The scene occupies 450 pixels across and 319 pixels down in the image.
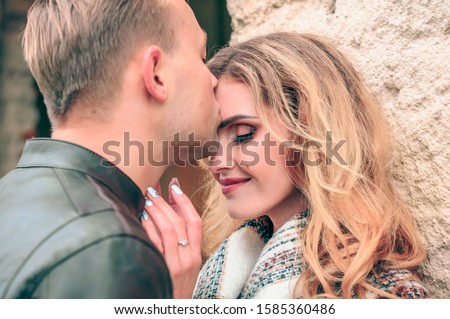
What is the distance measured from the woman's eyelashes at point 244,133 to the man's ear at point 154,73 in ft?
1.31

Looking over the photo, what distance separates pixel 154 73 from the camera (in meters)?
1.71

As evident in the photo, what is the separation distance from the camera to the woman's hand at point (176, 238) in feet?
5.52

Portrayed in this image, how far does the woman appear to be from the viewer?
1864mm

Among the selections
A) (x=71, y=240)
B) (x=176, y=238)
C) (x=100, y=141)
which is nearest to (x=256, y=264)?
(x=176, y=238)

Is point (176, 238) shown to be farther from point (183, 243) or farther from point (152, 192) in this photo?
point (152, 192)

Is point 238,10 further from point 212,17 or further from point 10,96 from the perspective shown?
point 10,96

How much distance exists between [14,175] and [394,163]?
1.27 metres

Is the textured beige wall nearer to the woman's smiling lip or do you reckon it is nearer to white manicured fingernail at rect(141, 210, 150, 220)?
the woman's smiling lip

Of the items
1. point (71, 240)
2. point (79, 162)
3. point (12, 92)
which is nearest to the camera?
point (71, 240)

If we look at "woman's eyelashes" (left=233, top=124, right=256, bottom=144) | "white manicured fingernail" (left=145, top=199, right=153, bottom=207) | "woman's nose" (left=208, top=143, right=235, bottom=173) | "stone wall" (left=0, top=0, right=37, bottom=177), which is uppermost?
"woman's eyelashes" (left=233, top=124, right=256, bottom=144)

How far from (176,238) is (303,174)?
582 mm

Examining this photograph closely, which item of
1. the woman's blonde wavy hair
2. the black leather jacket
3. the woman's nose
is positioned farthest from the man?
the woman's blonde wavy hair

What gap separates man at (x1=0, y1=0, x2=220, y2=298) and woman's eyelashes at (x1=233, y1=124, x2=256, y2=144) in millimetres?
92
